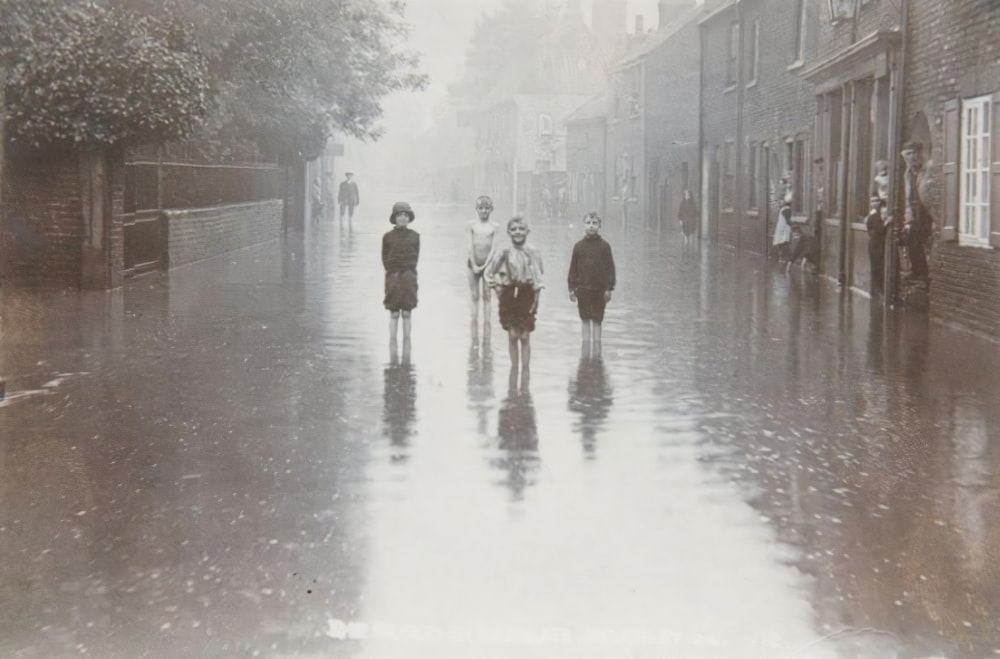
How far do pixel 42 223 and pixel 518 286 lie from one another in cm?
990

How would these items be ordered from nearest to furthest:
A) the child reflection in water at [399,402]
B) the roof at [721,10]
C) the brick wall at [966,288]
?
1. the child reflection in water at [399,402]
2. the brick wall at [966,288]
3. the roof at [721,10]

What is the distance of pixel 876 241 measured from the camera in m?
19.6

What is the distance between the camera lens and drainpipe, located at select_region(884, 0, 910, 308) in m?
18.7

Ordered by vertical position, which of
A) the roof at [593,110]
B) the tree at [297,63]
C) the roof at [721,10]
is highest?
the roof at [721,10]

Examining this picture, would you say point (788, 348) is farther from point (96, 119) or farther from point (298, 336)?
point (96, 119)

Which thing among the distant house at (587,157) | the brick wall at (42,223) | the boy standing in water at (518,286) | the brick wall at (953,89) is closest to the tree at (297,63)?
the brick wall at (42,223)

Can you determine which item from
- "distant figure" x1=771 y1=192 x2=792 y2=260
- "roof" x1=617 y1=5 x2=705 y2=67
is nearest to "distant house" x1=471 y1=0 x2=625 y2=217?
"roof" x1=617 y1=5 x2=705 y2=67

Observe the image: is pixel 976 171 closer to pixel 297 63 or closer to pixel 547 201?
pixel 297 63

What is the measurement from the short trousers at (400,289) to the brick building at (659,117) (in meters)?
30.9

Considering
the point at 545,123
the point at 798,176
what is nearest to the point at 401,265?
the point at 798,176

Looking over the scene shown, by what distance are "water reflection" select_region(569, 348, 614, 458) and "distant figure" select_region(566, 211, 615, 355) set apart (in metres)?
0.58

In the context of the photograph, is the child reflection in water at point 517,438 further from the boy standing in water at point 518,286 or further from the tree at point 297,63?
the tree at point 297,63

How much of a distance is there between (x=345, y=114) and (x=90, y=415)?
1011 inches

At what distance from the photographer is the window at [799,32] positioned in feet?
95.1
